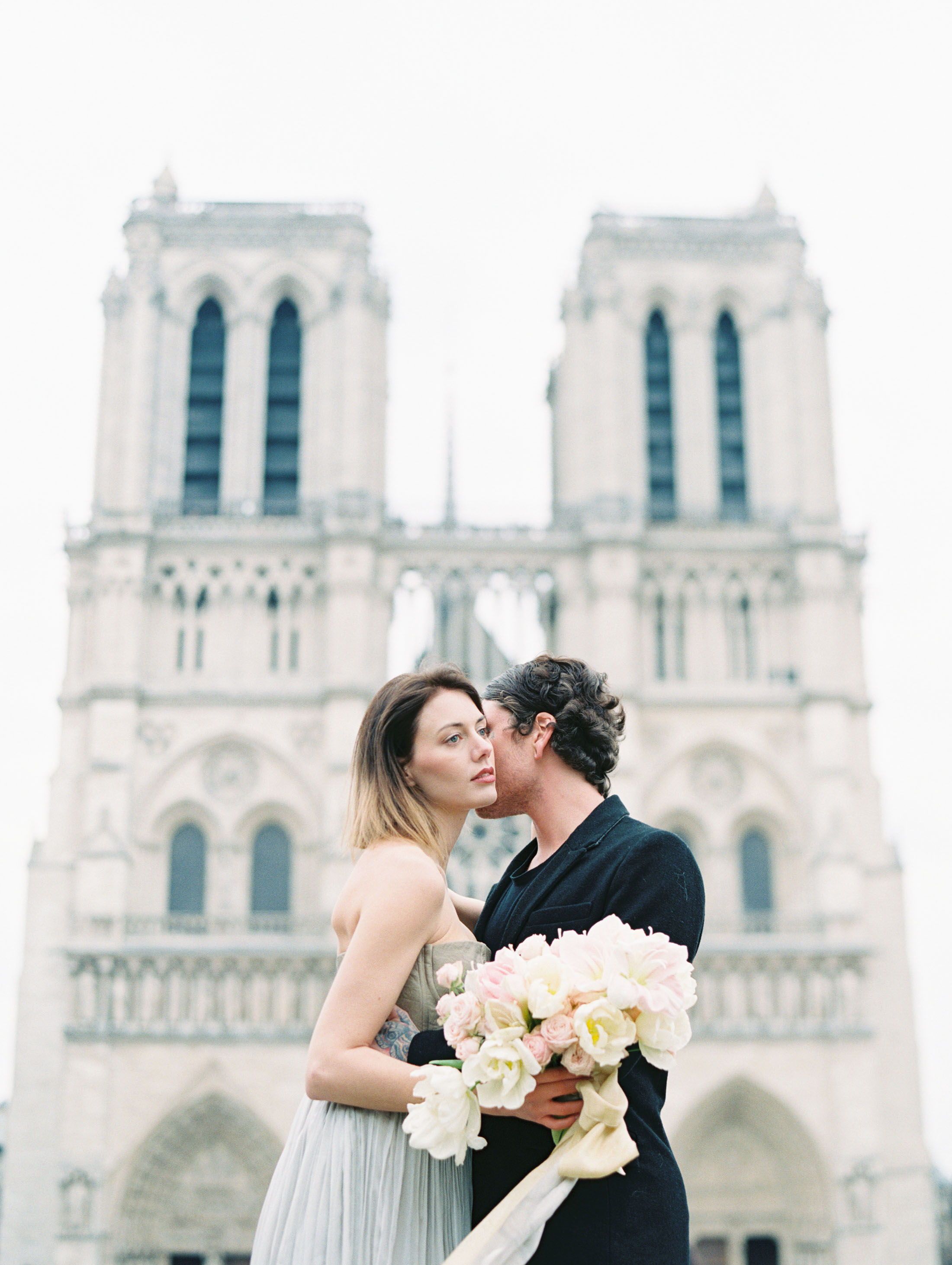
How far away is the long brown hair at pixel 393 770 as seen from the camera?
151 inches

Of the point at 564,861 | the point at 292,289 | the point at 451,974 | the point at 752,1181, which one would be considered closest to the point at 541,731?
the point at 564,861

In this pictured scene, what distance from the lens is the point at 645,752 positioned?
2678 centimetres

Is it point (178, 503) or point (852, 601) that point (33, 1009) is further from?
point (852, 601)

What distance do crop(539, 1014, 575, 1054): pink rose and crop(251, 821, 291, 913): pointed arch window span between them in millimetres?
23450

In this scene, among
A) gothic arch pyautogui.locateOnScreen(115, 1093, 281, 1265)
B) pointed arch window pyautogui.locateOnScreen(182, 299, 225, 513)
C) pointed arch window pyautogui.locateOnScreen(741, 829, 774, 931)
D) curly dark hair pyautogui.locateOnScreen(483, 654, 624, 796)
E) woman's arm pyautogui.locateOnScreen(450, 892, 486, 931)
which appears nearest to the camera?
curly dark hair pyautogui.locateOnScreen(483, 654, 624, 796)

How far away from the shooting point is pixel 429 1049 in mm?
3451

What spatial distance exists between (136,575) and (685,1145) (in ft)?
44.5

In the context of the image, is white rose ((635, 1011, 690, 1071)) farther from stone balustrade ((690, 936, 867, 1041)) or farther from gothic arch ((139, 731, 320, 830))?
gothic arch ((139, 731, 320, 830))

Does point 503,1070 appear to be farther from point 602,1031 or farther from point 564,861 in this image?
point 564,861

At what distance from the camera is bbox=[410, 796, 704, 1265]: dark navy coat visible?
11.3 feet

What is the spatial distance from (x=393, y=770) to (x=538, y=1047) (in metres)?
0.98

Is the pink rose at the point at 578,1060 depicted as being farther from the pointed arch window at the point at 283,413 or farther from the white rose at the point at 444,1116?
the pointed arch window at the point at 283,413

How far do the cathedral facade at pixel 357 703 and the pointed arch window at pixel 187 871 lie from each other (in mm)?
60

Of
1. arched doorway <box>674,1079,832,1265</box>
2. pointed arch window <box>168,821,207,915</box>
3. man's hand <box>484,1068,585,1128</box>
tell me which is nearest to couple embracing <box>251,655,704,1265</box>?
man's hand <box>484,1068,585,1128</box>
